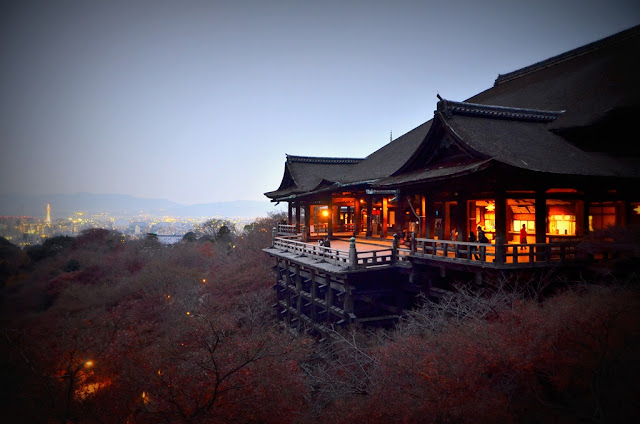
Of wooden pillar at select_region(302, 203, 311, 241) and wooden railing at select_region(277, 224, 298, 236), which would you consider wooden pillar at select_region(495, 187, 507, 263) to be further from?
wooden railing at select_region(277, 224, 298, 236)

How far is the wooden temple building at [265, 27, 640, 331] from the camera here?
1188 cm

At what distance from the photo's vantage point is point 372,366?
477 inches

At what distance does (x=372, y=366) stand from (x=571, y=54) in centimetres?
2106

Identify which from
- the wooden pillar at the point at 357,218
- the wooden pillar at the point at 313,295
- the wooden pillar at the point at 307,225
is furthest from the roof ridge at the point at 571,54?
the wooden pillar at the point at 313,295

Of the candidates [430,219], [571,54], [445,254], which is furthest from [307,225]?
[571,54]

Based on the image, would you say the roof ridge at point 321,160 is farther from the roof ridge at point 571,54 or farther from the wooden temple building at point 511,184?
the roof ridge at point 571,54

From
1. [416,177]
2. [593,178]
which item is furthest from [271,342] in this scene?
[593,178]

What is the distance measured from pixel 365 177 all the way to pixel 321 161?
31.1ft

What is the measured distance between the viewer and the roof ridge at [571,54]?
17.6 meters

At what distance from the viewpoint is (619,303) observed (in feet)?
26.8

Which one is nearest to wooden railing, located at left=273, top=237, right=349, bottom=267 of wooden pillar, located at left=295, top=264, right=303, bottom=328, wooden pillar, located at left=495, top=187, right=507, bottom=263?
wooden pillar, located at left=295, top=264, right=303, bottom=328

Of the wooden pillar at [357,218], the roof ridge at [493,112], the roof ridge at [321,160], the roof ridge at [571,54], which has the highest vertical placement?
the roof ridge at [571,54]

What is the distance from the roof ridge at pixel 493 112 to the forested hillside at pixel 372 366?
7.16m

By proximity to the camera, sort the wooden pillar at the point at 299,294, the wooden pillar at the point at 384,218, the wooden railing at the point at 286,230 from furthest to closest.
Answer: the wooden railing at the point at 286,230
the wooden pillar at the point at 384,218
the wooden pillar at the point at 299,294
